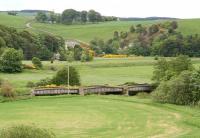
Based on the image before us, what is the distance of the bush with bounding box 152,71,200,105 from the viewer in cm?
6712

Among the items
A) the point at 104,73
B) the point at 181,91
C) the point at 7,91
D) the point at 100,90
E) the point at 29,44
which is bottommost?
the point at 104,73

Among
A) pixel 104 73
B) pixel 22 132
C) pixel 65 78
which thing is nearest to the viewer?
pixel 22 132

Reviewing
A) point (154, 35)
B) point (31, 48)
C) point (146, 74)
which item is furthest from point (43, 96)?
point (154, 35)

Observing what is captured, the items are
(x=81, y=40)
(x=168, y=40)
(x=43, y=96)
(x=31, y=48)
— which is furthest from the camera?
(x=81, y=40)

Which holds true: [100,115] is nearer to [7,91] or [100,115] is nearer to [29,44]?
[7,91]

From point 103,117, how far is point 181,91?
13652 mm

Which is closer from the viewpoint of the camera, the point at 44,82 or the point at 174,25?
the point at 44,82

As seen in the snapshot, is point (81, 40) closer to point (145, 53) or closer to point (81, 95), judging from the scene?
point (145, 53)

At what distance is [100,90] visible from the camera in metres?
83.0

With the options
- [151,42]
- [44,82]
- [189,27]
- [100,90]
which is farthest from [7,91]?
[189,27]

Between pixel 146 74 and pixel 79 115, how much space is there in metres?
45.8

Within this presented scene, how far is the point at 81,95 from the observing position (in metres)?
79.2

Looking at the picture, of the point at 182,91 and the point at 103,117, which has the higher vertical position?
the point at 182,91

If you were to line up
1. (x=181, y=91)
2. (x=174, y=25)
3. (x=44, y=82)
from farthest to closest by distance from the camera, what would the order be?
(x=174, y=25) → (x=44, y=82) → (x=181, y=91)
